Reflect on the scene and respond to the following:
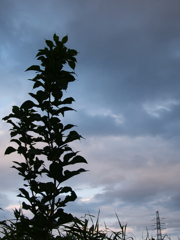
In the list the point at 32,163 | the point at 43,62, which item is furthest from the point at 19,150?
the point at 43,62

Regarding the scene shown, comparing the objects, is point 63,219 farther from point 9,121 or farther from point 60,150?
point 9,121

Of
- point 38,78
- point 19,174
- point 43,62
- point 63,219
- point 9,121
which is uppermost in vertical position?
point 43,62

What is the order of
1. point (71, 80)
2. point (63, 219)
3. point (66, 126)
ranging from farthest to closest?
point (71, 80), point (66, 126), point (63, 219)

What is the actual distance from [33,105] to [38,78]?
22.3 inches

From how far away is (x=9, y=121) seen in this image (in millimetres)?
4730

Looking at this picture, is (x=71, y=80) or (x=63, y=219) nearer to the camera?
(x=63, y=219)

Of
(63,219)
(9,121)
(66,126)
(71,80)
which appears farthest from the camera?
(9,121)

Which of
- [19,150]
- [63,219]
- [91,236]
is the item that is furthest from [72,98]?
[91,236]

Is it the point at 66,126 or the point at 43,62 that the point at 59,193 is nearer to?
the point at 66,126

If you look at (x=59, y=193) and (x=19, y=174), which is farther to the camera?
(x=19, y=174)

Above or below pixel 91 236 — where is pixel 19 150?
above

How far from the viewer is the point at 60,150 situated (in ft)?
12.8

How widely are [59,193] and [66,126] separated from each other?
1237 mm

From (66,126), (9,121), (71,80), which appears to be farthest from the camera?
(9,121)
